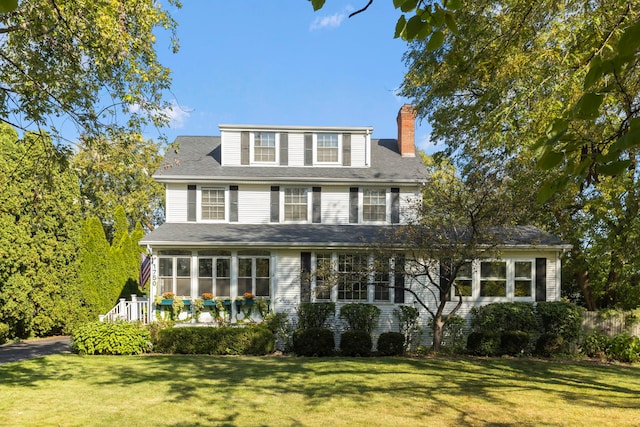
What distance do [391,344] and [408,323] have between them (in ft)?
4.86

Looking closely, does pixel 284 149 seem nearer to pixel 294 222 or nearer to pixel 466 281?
pixel 294 222

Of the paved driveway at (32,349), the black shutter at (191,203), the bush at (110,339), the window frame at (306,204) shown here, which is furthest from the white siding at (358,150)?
the paved driveway at (32,349)

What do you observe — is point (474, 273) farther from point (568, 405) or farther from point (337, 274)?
point (568, 405)

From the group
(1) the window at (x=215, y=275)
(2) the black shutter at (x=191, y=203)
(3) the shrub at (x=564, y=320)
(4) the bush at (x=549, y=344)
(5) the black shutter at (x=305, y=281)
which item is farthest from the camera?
(2) the black shutter at (x=191, y=203)

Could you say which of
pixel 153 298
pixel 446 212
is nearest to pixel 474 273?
pixel 446 212

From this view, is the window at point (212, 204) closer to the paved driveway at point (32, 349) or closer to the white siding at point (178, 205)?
the white siding at point (178, 205)

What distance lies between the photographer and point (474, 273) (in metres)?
16.6

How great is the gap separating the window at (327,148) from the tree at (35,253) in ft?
32.7

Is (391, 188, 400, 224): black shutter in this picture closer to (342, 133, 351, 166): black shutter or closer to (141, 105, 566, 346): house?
(141, 105, 566, 346): house

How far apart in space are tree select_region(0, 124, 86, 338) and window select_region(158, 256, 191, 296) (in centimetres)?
460

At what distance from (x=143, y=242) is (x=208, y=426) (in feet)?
34.0

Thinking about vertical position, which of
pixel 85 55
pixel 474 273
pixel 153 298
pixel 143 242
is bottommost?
pixel 153 298

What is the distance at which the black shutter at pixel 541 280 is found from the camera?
650 inches

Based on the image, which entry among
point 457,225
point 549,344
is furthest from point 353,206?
point 549,344
